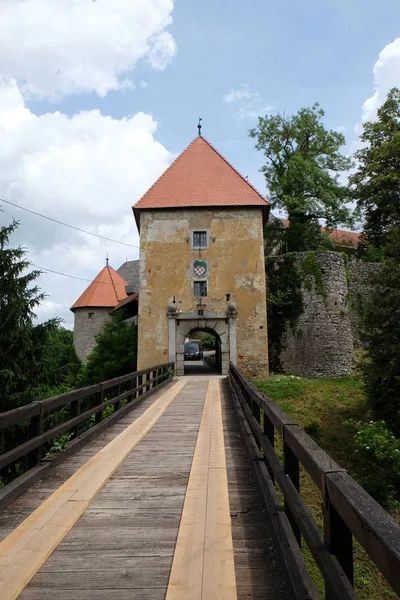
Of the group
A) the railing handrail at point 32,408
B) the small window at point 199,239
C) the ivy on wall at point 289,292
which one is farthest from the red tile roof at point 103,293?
the railing handrail at point 32,408

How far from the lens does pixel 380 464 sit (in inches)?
432

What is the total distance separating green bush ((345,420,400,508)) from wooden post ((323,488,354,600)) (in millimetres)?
9503

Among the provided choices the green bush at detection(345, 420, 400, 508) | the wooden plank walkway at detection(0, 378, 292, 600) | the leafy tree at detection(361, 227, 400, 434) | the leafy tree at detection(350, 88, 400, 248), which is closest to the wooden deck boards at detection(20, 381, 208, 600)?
the wooden plank walkway at detection(0, 378, 292, 600)

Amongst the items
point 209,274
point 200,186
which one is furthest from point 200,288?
point 200,186

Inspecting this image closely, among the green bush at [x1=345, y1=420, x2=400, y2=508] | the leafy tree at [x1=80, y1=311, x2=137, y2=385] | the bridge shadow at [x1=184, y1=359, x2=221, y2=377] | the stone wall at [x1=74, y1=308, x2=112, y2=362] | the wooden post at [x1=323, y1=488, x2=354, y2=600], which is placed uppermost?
the stone wall at [x1=74, y1=308, x2=112, y2=362]

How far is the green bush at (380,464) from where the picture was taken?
10070 millimetres

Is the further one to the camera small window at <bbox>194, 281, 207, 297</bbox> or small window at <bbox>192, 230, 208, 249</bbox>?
small window at <bbox>192, 230, 208, 249</bbox>

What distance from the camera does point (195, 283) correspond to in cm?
1852

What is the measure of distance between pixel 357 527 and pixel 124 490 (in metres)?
2.72

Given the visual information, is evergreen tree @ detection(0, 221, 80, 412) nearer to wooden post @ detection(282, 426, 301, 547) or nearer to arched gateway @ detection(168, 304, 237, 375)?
arched gateway @ detection(168, 304, 237, 375)

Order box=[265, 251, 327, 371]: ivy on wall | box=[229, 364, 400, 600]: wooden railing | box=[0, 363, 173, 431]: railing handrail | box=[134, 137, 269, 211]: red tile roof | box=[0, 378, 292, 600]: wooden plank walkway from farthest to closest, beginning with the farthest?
1. box=[265, 251, 327, 371]: ivy on wall
2. box=[134, 137, 269, 211]: red tile roof
3. box=[0, 363, 173, 431]: railing handrail
4. box=[0, 378, 292, 600]: wooden plank walkway
5. box=[229, 364, 400, 600]: wooden railing

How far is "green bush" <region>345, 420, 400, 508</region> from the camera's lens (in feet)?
33.0

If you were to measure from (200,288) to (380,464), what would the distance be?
982 cm

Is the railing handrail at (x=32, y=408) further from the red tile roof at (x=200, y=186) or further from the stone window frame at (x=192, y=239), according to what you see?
the red tile roof at (x=200, y=186)
